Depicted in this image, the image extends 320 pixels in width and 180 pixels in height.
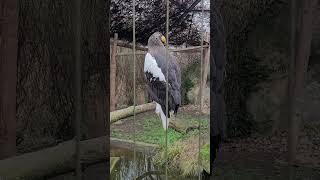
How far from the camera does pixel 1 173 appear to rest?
3.46 metres

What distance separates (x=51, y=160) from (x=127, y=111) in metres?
0.70

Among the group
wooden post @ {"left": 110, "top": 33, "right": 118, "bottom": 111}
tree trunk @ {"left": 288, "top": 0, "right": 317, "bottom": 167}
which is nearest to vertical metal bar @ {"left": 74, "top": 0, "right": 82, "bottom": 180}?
wooden post @ {"left": 110, "top": 33, "right": 118, "bottom": 111}

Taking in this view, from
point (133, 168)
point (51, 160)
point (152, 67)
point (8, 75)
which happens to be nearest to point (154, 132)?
point (133, 168)

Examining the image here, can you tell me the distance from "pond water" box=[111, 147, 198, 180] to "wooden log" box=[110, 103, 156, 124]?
0.25 m

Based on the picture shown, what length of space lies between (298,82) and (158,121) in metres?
1.15

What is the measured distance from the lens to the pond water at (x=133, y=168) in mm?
3881

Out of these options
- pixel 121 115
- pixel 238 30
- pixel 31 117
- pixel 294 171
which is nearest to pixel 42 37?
pixel 31 117

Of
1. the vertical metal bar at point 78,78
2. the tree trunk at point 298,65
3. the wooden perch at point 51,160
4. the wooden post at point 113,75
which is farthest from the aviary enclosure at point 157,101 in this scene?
the tree trunk at point 298,65

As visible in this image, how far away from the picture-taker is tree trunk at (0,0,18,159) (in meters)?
3.43

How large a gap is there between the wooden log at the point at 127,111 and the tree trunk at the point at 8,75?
0.76 m

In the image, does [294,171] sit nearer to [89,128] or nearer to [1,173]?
[89,128]

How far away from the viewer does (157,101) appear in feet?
12.7

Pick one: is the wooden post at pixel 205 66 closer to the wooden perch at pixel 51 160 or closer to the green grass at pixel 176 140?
the green grass at pixel 176 140

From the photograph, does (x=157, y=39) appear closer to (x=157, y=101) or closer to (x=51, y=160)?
(x=157, y=101)
